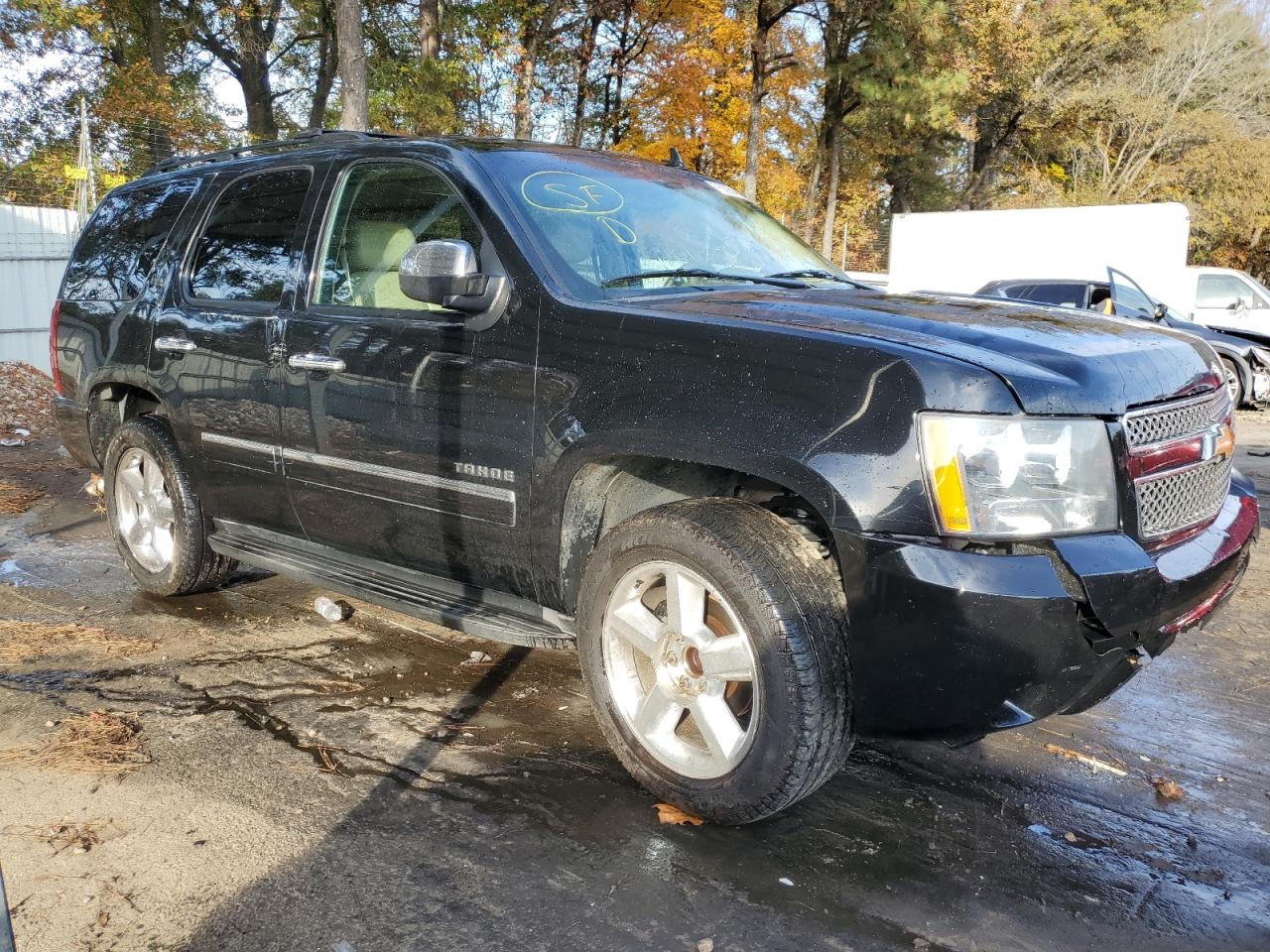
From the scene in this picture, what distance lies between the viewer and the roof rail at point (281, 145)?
410cm

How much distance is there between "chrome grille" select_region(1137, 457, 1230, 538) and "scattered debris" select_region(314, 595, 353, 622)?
132 inches

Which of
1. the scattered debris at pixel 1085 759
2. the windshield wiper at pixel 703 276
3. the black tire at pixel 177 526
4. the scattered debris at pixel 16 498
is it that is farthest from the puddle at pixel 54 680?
the scattered debris at pixel 16 498

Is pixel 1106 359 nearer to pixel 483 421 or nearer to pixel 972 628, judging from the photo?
pixel 972 628

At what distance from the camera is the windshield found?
3289 millimetres

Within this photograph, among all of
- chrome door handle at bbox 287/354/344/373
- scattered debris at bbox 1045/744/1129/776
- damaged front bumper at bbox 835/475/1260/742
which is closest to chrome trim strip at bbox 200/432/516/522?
chrome door handle at bbox 287/354/344/373

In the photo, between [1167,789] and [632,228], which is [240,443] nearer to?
[632,228]

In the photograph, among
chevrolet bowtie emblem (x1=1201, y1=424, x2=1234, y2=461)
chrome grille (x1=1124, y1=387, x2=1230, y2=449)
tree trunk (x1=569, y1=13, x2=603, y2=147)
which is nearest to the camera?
chrome grille (x1=1124, y1=387, x2=1230, y2=449)

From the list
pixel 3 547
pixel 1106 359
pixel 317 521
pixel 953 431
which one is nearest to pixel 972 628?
pixel 953 431

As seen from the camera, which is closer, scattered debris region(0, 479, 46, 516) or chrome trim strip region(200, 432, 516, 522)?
chrome trim strip region(200, 432, 516, 522)

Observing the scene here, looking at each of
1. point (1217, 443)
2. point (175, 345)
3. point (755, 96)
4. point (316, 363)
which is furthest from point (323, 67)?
point (1217, 443)

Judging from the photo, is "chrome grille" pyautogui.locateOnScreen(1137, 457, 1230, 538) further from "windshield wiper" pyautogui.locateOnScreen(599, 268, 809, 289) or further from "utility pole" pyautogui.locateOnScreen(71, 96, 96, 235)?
"utility pole" pyautogui.locateOnScreen(71, 96, 96, 235)

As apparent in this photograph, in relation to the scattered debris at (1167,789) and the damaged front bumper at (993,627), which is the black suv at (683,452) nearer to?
the damaged front bumper at (993,627)

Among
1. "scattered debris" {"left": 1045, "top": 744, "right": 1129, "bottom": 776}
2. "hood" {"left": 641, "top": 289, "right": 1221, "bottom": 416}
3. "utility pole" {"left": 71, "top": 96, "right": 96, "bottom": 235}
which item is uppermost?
"utility pole" {"left": 71, "top": 96, "right": 96, "bottom": 235}

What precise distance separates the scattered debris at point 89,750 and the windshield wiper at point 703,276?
2092 millimetres
